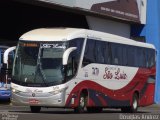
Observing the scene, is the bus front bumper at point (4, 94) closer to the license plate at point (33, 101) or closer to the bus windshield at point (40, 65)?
the bus windshield at point (40, 65)

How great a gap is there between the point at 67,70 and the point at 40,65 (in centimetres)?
105

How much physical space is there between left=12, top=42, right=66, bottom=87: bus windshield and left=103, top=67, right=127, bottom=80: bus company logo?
365 centimetres

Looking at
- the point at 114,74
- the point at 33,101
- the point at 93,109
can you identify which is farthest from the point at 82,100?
the point at 93,109

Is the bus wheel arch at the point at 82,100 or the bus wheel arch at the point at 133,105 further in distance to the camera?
the bus wheel arch at the point at 133,105

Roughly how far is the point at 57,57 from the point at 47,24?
1734 centimetres

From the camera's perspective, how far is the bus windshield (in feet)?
72.8

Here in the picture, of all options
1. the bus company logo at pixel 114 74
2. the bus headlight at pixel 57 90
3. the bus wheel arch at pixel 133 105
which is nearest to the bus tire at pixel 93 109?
the bus company logo at pixel 114 74

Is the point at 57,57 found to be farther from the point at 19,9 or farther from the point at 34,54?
the point at 19,9

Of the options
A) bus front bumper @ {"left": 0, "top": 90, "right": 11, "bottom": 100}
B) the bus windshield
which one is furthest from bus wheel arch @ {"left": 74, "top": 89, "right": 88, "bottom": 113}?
bus front bumper @ {"left": 0, "top": 90, "right": 11, "bottom": 100}

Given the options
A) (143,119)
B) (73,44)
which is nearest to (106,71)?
(73,44)

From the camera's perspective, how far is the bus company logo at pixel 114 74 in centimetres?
2553

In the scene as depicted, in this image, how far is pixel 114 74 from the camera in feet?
86.3

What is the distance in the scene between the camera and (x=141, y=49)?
29.1 meters

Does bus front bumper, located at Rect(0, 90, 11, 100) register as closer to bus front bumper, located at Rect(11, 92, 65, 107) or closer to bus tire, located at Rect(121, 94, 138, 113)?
bus tire, located at Rect(121, 94, 138, 113)
